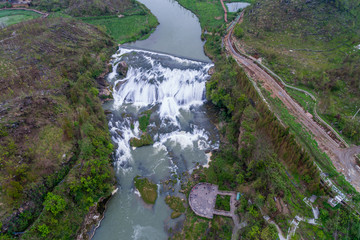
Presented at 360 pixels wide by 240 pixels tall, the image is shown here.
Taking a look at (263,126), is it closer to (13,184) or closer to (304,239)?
(304,239)

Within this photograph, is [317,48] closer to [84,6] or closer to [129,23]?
[129,23]

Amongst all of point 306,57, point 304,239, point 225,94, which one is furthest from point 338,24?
point 304,239

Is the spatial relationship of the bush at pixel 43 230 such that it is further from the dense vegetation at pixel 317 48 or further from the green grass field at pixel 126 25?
the green grass field at pixel 126 25

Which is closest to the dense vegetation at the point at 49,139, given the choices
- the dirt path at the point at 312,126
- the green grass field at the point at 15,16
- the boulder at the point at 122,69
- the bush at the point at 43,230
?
the bush at the point at 43,230

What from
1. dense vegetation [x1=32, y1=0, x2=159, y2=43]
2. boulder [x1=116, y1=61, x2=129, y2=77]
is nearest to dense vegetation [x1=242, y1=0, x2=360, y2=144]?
boulder [x1=116, y1=61, x2=129, y2=77]

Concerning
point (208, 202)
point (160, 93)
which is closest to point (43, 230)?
point (208, 202)

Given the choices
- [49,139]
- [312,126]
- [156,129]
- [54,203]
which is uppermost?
[312,126]

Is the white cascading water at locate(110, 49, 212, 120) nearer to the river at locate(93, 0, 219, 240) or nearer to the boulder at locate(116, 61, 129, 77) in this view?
the river at locate(93, 0, 219, 240)
